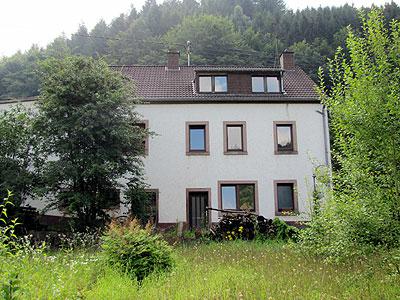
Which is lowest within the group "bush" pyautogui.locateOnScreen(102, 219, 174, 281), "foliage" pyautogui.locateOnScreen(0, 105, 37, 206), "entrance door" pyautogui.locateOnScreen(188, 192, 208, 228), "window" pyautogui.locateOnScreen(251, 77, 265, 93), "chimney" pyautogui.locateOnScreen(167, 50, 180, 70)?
"bush" pyautogui.locateOnScreen(102, 219, 174, 281)

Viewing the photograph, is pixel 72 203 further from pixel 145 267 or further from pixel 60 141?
pixel 145 267

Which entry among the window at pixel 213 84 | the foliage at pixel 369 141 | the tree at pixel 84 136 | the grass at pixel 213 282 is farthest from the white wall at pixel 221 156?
the foliage at pixel 369 141

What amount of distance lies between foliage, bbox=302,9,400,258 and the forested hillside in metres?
26.6

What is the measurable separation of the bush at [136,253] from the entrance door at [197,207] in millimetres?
13139

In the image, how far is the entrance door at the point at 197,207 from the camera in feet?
70.3

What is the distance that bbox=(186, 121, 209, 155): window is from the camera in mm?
21703

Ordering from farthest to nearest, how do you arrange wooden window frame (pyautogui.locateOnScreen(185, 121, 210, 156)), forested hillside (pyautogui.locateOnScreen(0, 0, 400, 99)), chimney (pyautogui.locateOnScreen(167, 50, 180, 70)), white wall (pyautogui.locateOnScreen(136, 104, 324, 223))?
1. forested hillside (pyautogui.locateOnScreen(0, 0, 400, 99))
2. chimney (pyautogui.locateOnScreen(167, 50, 180, 70))
3. wooden window frame (pyautogui.locateOnScreen(185, 121, 210, 156))
4. white wall (pyautogui.locateOnScreen(136, 104, 324, 223))

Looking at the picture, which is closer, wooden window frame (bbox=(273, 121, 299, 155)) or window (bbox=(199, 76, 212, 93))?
wooden window frame (bbox=(273, 121, 299, 155))

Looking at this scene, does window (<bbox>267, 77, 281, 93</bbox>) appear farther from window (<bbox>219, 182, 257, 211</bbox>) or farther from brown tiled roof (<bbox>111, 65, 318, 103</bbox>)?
window (<bbox>219, 182, 257, 211</bbox>)

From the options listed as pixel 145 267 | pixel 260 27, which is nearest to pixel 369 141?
pixel 145 267

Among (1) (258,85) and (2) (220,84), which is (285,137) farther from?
(2) (220,84)

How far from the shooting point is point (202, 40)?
133 feet

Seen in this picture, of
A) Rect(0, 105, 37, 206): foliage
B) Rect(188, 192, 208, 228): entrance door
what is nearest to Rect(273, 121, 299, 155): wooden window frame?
Rect(188, 192, 208, 228): entrance door

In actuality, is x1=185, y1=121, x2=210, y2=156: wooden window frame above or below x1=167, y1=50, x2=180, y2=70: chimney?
below
